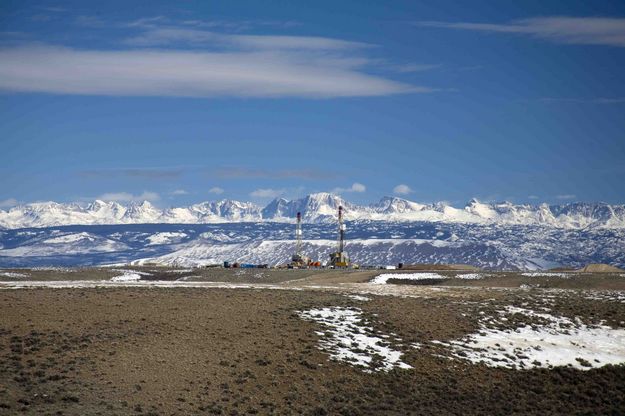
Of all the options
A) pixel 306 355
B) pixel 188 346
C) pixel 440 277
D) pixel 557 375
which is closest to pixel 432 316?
pixel 557 375

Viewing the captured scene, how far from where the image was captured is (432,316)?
5728 centimetres

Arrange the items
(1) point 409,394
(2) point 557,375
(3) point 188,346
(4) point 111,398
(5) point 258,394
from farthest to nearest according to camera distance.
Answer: (2) point 557,375
(3) point 188,346
(1) point 409,394
(5) point 258,394
(4) point 111,398

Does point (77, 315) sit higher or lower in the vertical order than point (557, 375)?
higher

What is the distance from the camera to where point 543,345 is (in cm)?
5219

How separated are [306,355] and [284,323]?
6.70 m

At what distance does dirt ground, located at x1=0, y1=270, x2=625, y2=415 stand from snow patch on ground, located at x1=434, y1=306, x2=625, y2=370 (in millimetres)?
1176

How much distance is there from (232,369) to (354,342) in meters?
9.60

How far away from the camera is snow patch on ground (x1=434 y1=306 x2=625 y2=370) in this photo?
4834 cm

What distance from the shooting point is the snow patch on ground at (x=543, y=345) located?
4834cm

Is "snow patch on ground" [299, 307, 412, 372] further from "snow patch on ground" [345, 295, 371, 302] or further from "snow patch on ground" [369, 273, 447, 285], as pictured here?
"snow patch on ground" [369, 273, 447, 285]

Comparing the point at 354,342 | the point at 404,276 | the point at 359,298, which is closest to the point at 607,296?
the point at 359,298

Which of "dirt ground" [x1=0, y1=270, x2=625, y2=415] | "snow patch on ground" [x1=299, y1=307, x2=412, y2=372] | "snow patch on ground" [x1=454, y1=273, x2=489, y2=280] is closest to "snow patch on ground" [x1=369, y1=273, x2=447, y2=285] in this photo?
"snow patch on ground" [x1=454, y1=273, x2=489, y2=280]

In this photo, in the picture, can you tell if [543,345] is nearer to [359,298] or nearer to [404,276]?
[359,298]

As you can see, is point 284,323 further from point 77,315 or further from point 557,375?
point 557,375
